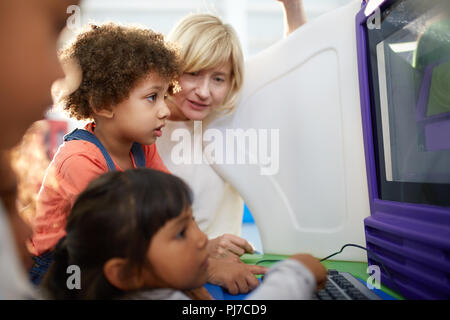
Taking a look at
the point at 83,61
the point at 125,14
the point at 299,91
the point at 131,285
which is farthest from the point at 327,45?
the point at 125,14

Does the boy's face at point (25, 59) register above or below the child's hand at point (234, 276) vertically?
above

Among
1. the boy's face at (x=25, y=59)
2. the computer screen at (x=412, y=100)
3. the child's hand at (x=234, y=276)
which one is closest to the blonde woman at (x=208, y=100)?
the child's hand at (x=234, y=276)

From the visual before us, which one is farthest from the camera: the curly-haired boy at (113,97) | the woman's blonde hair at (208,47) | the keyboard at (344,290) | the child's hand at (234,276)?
the woman's blonde hair at (208,47)

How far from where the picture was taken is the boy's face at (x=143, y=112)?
2.56 ft

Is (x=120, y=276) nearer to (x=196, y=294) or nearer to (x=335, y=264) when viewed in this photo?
(x=196, y=294)

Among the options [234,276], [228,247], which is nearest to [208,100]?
[228,247]

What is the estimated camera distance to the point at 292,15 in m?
1.04

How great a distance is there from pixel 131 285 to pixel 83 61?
0.54 meters

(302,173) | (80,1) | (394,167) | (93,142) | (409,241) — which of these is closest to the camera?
(80,1)

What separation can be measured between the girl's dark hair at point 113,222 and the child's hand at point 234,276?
0.20m

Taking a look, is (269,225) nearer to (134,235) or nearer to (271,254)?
(271,254)

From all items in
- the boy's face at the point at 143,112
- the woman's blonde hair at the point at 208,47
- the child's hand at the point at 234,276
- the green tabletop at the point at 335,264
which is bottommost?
the green tabletop at the point at 335,264

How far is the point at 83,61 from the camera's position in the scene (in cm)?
80

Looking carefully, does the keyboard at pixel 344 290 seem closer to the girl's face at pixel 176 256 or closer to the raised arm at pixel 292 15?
the girl's face at pixel 176 256
